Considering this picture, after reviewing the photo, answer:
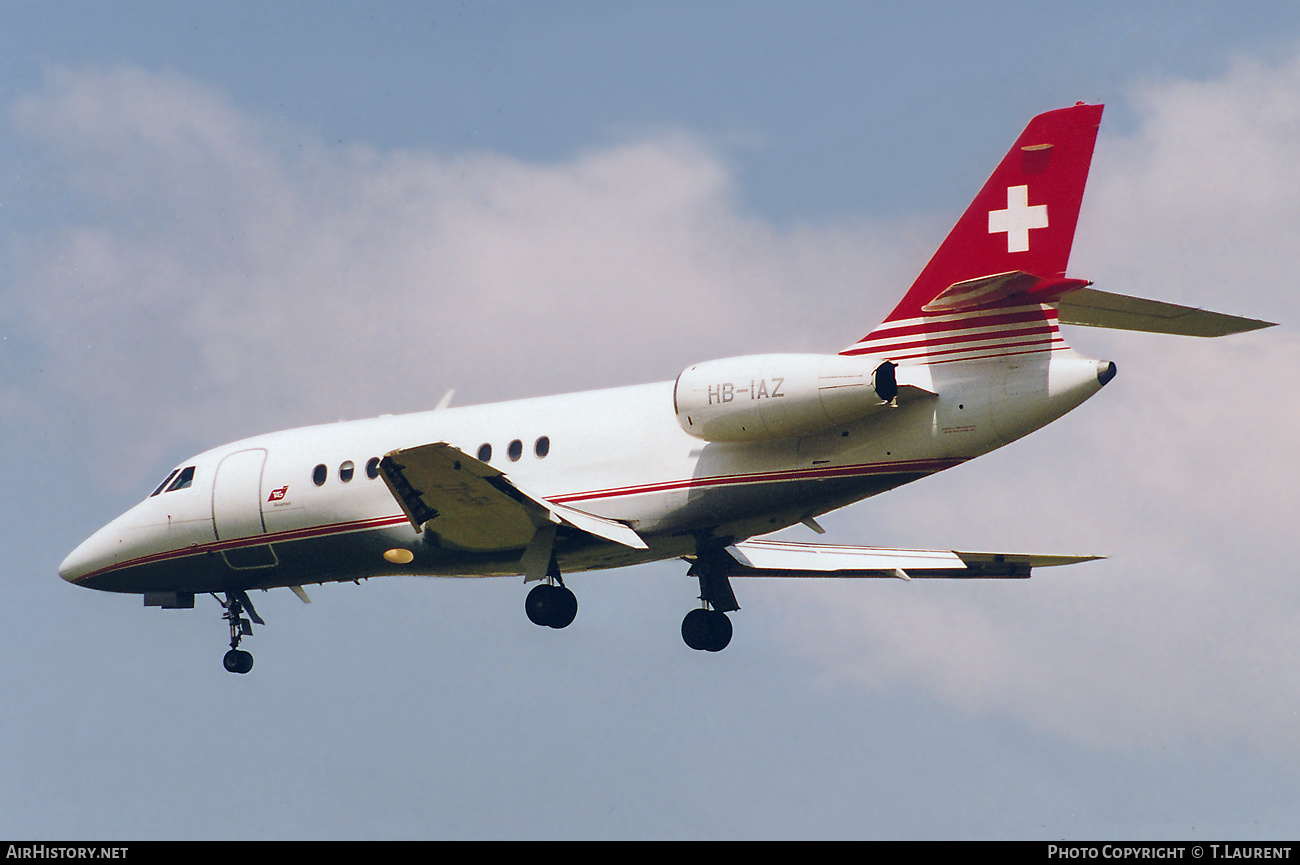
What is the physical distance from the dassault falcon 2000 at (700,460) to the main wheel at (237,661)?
0.04 m

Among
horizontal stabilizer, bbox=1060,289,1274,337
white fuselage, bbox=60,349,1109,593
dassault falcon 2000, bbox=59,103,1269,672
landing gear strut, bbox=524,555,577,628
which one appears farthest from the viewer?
landing gear strut, bbox=524,555,577,628

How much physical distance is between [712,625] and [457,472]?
538 cm

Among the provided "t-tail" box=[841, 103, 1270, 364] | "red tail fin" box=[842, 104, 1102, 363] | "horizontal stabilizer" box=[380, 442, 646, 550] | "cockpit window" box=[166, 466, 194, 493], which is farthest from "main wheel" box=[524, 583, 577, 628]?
"cockpit window" box=[166, 466, 194, 493]

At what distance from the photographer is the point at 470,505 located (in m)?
21.8

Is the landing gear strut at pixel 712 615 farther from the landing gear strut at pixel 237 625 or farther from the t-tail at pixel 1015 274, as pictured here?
the landing gear strut at pixel 237 625

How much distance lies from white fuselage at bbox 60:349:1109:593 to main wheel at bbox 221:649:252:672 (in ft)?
3.91

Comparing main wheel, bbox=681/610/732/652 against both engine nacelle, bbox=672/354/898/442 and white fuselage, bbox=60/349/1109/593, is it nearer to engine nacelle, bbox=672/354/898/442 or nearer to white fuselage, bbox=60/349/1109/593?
white fuselage, bbox=60/349/1109/593

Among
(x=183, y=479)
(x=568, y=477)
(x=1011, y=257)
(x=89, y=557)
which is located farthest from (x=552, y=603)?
(x=89, y=557)

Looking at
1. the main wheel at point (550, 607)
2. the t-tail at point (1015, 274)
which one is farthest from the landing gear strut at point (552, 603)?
the t-tail at point (1015, 274)

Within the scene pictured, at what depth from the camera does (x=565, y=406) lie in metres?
23.3

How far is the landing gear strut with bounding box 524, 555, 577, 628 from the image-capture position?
22.9m

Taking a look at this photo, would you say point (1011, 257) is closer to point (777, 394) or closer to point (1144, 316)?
point (1144, 316)
